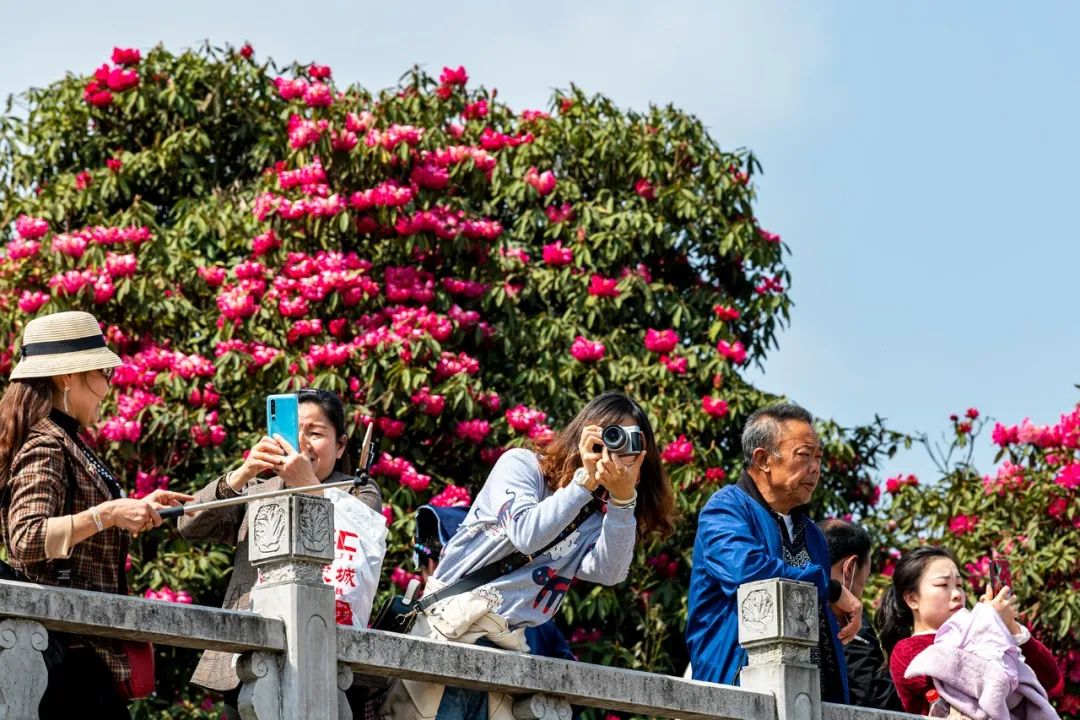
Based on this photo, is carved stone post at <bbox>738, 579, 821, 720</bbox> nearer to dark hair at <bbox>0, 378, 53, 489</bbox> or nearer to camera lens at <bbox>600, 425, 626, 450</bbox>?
camera lens at <bbox>600, 425, 626, 450</bbox>

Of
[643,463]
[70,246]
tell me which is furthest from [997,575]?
[70,246]

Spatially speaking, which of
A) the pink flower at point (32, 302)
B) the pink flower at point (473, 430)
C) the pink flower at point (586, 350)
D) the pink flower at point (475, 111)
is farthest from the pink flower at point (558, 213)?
the pink flower at point (32, 302)

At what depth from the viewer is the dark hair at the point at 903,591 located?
7.76 metres

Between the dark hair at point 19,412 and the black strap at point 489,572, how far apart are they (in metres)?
1.27

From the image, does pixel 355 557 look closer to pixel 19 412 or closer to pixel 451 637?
pixel 451 637

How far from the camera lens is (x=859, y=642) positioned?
25.5 ft

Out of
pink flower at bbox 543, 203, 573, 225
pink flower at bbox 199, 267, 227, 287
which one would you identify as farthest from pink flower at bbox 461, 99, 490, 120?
pink flower at bbox 199, 267, 227, 287

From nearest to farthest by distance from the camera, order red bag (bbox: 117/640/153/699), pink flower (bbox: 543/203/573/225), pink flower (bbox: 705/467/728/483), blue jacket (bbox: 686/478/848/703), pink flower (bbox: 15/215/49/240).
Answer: red bag (bbox: 117/640/153/699) → blue jacket (bbox: 686/478/848/703) → pink flower (bbox: 705/467/728/483) → pink flower (bbox: 15/215/49/240) → pink flower (bbox: 543/203/573/225)

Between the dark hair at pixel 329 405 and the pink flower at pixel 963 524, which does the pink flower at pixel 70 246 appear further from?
the pink flower at pixel 963 524

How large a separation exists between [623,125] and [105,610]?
28.1 ft

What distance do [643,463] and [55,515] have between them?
1859mm

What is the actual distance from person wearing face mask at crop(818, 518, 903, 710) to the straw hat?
2.81m

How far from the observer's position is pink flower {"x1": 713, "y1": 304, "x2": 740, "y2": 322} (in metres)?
12.7

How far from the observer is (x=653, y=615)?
443 inches
